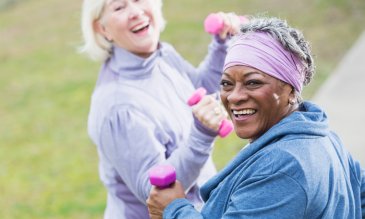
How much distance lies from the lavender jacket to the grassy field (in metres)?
2.91

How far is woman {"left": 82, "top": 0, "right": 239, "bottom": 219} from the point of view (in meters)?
2.92

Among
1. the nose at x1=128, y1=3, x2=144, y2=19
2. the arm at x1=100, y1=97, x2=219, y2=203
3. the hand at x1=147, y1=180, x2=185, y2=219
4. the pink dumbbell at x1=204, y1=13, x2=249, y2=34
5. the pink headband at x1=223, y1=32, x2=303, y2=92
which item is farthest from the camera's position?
the pink dumbbell at x1=204, y1=13, x2=249, y2=34

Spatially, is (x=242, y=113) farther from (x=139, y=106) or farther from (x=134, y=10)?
(x=134, y=10)

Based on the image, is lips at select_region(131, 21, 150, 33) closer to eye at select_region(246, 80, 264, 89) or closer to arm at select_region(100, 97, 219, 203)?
arm at select_region(100, 97, 219, 203)

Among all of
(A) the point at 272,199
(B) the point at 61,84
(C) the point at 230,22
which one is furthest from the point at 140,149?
(B) the point at 61,84

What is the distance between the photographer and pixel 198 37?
10586mm

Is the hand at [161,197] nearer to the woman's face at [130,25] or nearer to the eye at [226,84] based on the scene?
the eye at [226,84]

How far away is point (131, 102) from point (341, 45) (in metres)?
6.84

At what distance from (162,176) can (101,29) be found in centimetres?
102

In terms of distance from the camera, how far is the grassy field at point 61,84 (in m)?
6.59

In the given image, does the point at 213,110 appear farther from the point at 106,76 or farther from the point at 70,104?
the point at 70,104

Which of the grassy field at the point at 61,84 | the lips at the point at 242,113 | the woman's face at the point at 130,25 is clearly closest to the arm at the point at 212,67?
the woman's face at the point at 130,25

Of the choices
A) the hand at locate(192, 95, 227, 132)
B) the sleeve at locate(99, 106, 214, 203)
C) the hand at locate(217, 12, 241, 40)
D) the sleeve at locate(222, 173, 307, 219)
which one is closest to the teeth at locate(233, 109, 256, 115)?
the sleeve at locate(222, 173, 307, 219)

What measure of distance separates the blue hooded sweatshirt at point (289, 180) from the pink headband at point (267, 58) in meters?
0.13
